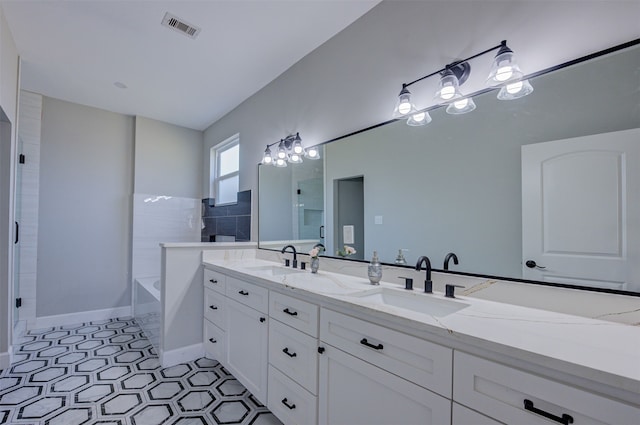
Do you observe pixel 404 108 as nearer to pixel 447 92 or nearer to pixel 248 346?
pixel 447 92

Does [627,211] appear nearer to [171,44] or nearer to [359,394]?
[359,394]

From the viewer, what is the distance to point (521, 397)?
0.78 meters

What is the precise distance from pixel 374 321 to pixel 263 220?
1.99 metres

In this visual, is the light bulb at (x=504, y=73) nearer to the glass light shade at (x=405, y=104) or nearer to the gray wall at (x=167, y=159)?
the glass light shade at (x=405, y=104)

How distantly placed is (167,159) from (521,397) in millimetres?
4393

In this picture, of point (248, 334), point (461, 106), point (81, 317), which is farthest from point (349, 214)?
point (81, 317)

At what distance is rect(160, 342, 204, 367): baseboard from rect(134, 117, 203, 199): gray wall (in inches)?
90.6

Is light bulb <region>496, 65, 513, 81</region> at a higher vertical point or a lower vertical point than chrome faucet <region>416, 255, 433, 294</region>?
higher

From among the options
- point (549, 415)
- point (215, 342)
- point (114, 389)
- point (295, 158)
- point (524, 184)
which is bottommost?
point (114, 389)

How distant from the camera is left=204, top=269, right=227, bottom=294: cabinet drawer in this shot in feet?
7.32

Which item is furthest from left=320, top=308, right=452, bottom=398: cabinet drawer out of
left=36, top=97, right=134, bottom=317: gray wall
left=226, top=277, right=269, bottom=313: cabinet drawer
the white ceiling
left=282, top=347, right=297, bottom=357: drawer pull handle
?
left=36, top=97, right=134, bottom=317: gray wall

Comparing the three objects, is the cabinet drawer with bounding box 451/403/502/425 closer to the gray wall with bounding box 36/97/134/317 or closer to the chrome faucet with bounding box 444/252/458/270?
the chrome faucet with bounding box 444/252/458/270

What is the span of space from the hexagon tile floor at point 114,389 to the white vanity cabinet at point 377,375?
0.72m

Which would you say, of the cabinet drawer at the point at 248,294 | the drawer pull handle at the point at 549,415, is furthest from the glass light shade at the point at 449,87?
the cabinet drawer at the point at 248,294
